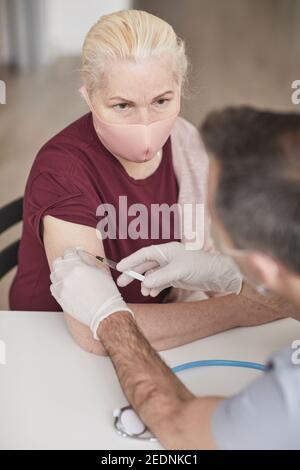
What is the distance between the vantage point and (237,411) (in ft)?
2.83

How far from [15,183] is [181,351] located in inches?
87.2

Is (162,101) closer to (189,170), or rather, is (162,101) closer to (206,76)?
(189,170)

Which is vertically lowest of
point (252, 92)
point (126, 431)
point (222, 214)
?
point (126, 431)

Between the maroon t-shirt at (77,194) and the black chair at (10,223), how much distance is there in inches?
2.2

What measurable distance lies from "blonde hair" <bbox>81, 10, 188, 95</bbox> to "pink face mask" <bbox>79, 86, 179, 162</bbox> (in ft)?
0.29

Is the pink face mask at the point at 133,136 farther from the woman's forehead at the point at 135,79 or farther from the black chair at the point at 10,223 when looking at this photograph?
the black chair at the point at 10,223

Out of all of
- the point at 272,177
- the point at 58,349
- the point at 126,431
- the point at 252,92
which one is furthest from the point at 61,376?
the point at 252,92

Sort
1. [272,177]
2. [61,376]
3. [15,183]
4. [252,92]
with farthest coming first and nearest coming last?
[252,92] < [15,183] < [61,376] < [272,177]

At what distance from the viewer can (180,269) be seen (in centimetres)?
130

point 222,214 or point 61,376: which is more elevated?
point 222,214

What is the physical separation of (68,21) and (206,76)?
1106mm

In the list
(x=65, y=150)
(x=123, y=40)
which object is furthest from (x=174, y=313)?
(x=123, y=40)

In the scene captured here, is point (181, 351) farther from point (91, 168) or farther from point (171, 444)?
point (91, 168)

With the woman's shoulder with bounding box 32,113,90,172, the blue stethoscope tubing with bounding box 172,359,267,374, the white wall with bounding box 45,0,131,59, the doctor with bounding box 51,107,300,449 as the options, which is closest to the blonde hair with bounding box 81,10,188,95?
the woman's shoulder with bounding box 32,113,90,172
